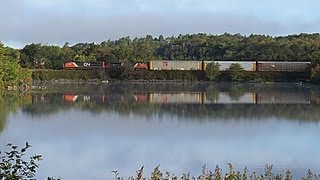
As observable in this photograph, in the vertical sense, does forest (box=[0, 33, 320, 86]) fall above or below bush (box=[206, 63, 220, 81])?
above

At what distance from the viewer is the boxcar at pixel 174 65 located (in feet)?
184

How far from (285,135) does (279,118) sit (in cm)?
462

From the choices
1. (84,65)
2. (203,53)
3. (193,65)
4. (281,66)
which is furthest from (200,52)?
(84,65)

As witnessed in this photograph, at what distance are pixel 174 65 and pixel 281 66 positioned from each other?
10065 mm

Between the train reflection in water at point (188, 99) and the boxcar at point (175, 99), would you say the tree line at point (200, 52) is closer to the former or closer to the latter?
the train reflection in water at point (188, 99)

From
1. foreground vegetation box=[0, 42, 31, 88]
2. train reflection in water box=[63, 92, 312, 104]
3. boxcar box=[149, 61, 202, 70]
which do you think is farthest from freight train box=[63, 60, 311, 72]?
train reflection in water box=[63, 92, 312, 104]

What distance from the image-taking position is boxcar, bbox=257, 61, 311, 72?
53894 millimetres

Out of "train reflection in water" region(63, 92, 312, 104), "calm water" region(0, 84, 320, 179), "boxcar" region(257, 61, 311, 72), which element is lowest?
"train reflection in water" region(63, 92, 312, 104)

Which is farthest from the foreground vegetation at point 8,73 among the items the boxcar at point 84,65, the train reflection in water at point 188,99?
the boxcar at point 84,65

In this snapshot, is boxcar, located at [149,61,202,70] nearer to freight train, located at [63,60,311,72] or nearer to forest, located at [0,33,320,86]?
freight train, located at [63,60,311,72]

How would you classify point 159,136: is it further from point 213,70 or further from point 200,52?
point 200,52

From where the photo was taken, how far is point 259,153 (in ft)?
36.1

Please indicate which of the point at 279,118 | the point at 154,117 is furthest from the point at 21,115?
the point at 279,118

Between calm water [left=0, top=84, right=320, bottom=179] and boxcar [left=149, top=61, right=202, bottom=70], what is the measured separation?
109 ft
